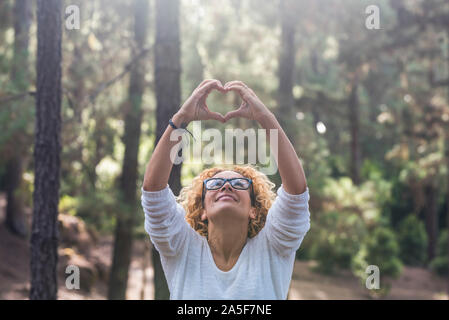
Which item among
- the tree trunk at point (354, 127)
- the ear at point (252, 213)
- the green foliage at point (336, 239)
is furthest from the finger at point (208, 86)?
the tree trunk at point (354, 127)

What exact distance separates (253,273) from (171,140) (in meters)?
0.67

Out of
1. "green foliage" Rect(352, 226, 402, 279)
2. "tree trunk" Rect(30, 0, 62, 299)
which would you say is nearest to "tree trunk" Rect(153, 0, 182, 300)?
"tree trunk" Rect(30, 0, 62, 299)

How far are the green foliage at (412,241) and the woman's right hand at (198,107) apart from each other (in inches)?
915

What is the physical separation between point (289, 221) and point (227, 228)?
281 millimetres

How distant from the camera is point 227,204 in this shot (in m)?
2.32

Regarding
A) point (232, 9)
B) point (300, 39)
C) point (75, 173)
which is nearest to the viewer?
point (75, 173)

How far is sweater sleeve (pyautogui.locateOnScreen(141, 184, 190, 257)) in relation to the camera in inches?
88.8

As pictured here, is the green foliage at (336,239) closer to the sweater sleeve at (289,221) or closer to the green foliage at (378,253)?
the green foliage at (378,253)

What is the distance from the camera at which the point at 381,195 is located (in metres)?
16.5

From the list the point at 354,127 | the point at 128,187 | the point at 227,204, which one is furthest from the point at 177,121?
the point at 354,127

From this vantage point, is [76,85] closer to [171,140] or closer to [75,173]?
[75,173]

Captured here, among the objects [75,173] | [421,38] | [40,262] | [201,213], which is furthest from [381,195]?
[201,213]

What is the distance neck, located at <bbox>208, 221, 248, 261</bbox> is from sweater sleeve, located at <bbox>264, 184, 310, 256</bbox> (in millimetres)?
150

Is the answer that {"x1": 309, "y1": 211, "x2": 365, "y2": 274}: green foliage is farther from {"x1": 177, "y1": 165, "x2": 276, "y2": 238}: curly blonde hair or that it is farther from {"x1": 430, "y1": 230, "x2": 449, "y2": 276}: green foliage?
{"x1": 177, "y1": 165, "x2": 276, "y2": 238}: curly blonde hair
